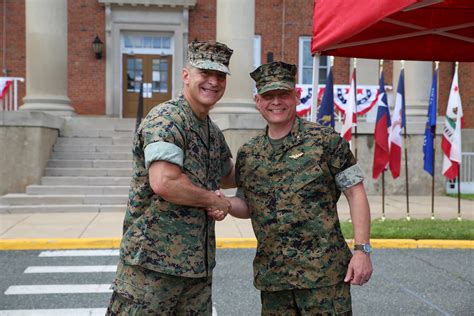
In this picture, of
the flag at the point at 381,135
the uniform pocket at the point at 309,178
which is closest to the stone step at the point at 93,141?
the flag at the point at 381,135

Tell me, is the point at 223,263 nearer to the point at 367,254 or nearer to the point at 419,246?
the point at 419,246

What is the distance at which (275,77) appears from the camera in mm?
2875

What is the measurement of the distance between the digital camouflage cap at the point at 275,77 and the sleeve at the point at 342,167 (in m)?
0.37

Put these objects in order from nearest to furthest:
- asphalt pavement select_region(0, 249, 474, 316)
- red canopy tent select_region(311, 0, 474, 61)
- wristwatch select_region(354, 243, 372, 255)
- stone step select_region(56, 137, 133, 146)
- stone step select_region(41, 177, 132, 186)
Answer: wristwatch select_region(354, 243, 372, 255) → red canopy tent select_region(311, 0, 474, 61) → asphalt pavement select_region(0, 249, 474, 316) → stone step select_region(41, 177, 132, 186) → stone step select_region(56, 137, 133, 146)

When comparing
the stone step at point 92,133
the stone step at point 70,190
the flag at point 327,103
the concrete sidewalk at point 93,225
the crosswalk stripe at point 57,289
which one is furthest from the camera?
the stone step at point 92,133

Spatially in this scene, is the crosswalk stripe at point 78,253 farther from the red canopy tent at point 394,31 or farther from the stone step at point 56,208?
the red canopy tent at point 394,31

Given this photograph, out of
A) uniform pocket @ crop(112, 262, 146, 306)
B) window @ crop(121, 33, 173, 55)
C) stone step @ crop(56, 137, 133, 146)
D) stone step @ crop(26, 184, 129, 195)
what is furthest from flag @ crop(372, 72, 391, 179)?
window @ crop(121, 33, 173, 55)

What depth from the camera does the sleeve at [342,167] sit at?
9.35 feet

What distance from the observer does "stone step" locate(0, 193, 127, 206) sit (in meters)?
11.0

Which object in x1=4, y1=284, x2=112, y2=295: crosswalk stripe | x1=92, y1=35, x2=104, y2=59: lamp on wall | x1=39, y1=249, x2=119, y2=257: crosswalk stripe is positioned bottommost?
x1=39, y1=249, x2=119, y2=257: crosswalk stripe

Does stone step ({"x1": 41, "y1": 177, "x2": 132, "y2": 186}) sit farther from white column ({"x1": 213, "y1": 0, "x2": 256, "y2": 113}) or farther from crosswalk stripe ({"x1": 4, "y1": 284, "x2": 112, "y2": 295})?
crosswalk stripe ({"x1": 4, "y1": 284, "x2": 112, "y2": 295})

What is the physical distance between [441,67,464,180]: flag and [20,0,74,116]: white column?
9291 mm

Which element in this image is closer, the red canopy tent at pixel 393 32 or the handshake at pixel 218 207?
the handshake at pixel 218 207

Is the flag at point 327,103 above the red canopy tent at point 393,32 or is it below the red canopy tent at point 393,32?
below
